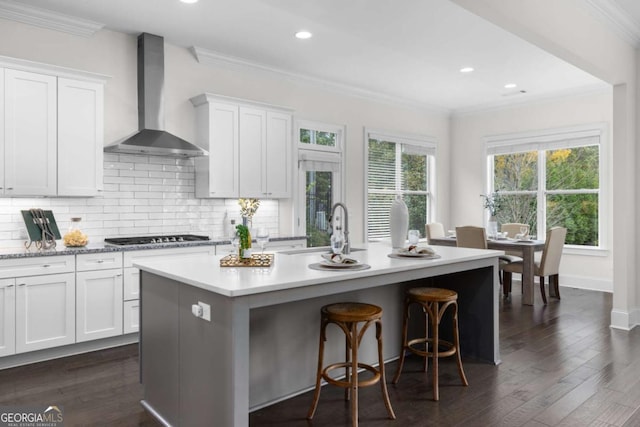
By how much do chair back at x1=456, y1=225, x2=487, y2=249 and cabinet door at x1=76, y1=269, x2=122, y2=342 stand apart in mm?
4071

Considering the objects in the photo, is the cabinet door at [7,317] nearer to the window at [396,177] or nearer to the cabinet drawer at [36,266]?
the cabinet drawer at [36,266]

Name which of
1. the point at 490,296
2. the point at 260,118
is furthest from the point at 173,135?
the point at 490,296

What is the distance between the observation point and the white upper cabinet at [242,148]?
4914mm

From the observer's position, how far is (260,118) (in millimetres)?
5312

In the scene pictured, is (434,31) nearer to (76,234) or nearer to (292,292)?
(292,292)

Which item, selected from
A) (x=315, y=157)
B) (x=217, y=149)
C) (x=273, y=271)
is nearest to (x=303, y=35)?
(x=217, y=149)

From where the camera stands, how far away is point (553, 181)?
7.12m

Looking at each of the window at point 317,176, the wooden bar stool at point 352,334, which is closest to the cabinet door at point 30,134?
the wooden bar stool at point 352,334

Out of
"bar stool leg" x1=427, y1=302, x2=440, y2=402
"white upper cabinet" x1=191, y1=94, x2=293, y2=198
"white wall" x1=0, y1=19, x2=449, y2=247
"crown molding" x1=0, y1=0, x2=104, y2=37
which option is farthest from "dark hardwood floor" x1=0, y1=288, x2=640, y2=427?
"crown molding" x1=0, y1=0, x2=104, y2=37

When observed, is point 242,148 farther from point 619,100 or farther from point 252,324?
point 619,100

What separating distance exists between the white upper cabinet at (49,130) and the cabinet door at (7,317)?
78cm

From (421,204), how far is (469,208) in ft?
2.82

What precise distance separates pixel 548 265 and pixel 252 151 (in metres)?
3.96

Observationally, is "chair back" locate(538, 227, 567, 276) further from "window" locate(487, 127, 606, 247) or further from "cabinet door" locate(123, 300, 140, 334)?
"cabinet door" locate(123, 300, 140, 334)
